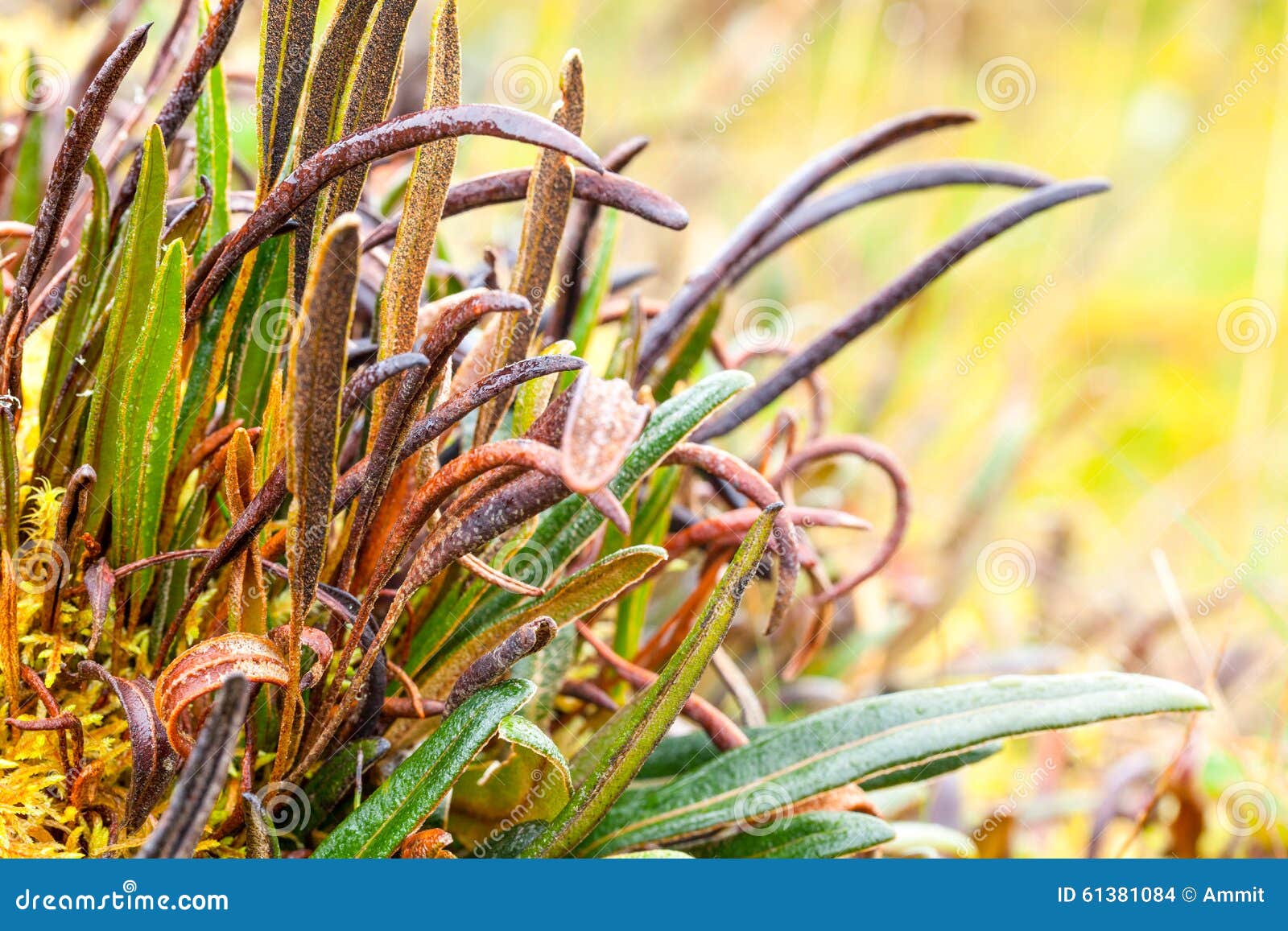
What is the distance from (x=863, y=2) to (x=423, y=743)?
2.88m

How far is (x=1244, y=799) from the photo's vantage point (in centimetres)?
116

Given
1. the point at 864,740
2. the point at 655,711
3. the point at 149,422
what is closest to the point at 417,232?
the point at 149,422

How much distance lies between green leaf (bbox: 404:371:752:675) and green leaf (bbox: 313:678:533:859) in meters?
0.08

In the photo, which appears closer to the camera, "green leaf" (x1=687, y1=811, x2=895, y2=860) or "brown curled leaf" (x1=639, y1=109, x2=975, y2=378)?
"green leaf" (x1=687, y1=811, x2=895, y2=860)

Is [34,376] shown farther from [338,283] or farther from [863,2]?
[863,2]

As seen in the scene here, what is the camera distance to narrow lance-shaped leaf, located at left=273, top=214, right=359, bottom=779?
1.37ft

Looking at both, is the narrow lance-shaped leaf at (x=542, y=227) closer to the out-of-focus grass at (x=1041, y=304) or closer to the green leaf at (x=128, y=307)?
the green leaf at (x=128, y=307)

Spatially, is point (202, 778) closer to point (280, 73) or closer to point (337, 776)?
point (337, 776)

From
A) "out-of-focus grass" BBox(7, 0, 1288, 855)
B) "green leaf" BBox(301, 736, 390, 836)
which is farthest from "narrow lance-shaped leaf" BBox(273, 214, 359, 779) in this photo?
"out-of-focus grass" BBox(7, 0, 1288, 855)

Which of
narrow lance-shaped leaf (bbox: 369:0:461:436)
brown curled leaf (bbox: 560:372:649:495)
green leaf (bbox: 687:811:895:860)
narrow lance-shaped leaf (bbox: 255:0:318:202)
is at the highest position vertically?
narrow lance-shaped leaf (bbox: 255:0:318:202)

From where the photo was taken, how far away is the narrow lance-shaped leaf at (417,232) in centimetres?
56

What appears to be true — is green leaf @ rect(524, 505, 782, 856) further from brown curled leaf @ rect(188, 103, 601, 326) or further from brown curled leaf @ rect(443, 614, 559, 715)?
brown curled leaf @ rect(188, 103, 601, 326)

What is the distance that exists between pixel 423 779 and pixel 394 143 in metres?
0.33

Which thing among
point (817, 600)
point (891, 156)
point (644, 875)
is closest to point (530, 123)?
point (644, 875)
